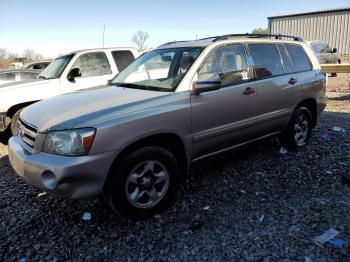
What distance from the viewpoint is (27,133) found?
336cm

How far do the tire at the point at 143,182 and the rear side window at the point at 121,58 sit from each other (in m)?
4.69

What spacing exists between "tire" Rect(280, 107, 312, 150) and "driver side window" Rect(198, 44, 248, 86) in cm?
137

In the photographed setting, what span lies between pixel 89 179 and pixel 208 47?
2.10 m

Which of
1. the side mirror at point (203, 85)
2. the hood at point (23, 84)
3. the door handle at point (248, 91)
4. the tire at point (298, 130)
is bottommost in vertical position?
the tire at point (298, 130)

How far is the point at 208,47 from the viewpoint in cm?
396

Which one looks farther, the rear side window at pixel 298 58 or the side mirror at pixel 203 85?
the rear side window at pixel 298 58

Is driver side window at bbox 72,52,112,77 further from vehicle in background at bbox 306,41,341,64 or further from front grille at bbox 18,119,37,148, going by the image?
vehicle in background at bbox 306,41,341,64

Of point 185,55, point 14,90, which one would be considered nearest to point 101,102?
point 185,55

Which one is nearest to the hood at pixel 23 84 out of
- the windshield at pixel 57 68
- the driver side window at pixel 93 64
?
the windshield at pixel 57 68

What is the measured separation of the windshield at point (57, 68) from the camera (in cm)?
705

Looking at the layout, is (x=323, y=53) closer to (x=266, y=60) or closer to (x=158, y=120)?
(x=266, y=60)

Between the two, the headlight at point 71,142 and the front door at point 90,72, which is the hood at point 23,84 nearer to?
the front door at point 90,72

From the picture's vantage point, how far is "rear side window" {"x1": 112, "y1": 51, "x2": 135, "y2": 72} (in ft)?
25.2

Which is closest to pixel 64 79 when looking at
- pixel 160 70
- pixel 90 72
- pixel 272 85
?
pixel 90 72
